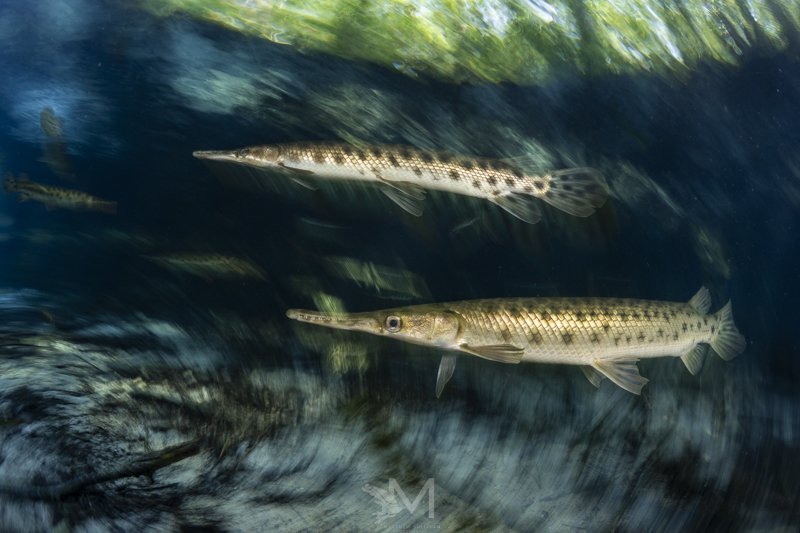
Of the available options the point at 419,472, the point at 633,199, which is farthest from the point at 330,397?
the point at 633,199

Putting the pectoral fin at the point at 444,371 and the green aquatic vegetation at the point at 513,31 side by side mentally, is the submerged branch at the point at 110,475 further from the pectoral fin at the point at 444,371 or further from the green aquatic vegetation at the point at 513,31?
the green aquatic vegetation at the point at 513,31

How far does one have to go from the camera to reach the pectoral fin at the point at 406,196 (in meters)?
3.54

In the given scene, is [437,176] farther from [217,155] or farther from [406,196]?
[217,155]

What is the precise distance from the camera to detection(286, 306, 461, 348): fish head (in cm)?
319

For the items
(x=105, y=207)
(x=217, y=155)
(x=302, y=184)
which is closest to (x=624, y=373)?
(x=302, y=184)

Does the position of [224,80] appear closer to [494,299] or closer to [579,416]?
[494,299]

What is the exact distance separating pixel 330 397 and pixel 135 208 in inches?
51.7

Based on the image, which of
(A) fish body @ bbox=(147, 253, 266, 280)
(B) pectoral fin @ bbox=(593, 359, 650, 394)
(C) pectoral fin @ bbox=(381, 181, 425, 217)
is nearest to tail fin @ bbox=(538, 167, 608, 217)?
(C) pectoral fin @ bbox=(381, 181, 425, 217)

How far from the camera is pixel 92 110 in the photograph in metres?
2.89

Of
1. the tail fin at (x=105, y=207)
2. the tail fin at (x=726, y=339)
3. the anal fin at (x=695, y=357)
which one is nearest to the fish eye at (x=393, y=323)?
the tail fin at (x=105, y=207)

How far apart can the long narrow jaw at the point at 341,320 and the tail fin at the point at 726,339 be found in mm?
1849

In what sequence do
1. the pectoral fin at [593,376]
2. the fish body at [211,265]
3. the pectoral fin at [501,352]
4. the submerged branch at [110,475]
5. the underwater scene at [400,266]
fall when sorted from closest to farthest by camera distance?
the submerged branch at [110,475]
the underwater scene at [400,266]
the pectoral fin at [501,352]
the fish body at [211,265]
the pectoral fin at [593,376]

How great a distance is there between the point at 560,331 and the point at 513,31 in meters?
1.56

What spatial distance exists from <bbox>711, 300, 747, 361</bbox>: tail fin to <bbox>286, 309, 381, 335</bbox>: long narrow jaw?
6.07ft
